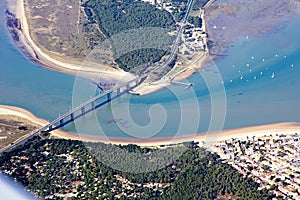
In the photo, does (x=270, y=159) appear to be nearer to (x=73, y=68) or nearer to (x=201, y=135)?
(x=201, y=135)

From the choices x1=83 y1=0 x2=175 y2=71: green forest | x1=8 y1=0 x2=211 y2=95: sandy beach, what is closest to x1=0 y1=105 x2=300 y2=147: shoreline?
x1=8 y1=0 x2=211 y2=95: sandy beach

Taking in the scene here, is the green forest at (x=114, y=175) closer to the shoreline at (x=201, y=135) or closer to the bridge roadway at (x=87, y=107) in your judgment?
the shoreline at (x=201, y=135)

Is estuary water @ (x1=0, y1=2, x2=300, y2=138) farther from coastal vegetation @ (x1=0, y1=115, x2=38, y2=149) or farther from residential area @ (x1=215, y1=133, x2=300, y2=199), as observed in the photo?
residential area @ (x1=215, y1=133, x2=300, y2=199)

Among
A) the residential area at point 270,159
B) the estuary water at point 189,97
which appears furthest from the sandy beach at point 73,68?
the residential area at point 270,159

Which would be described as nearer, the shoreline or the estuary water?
the shoreline

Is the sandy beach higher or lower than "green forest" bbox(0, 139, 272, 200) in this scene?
higher

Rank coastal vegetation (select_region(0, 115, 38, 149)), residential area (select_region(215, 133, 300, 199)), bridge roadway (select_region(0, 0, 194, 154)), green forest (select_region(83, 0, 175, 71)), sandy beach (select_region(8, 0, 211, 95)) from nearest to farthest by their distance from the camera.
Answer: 1. residential area (select_region(215, 133, 300, 199))
2. coastal vegetation (select_region(0, 115, 38, 149))
3. bridge roadway (select_region(0, 0, 194, 154))
4. sandy beach (select_region(8, 0, 211, 95))
5. green forest (select_region(83, 0, 175, 71))

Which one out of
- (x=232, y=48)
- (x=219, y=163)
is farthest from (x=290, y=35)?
(x=219, y=163)

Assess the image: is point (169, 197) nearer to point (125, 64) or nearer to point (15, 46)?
point (125, 64)
